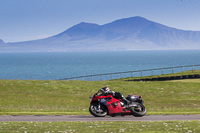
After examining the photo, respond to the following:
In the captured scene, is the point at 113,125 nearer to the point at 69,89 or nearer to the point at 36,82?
the point at 69,89

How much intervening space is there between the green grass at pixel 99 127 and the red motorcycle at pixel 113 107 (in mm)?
2045

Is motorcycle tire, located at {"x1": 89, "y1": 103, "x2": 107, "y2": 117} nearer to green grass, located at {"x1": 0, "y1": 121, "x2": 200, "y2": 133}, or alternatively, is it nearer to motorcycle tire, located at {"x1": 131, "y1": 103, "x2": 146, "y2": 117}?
motorcycle tire, located at {"x1": 131, "y1": 103, "x2": 146, "y2": 117}

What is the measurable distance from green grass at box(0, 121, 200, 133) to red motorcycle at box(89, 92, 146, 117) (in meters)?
2.05

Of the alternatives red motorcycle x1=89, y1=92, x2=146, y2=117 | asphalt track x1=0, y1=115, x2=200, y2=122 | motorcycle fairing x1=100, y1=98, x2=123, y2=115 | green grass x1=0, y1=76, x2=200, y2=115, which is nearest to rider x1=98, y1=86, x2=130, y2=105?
red motorcycle x1=89, y1=92, x2=146, y2=117

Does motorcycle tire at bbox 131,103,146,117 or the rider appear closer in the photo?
the rider

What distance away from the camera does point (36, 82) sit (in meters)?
34.9

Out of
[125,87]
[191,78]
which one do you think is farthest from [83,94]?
[191,78]

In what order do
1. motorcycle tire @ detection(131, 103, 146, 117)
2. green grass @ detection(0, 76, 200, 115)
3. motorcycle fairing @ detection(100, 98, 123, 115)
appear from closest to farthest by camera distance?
motorcycle fairing @ detection(100, 98, 123, 115) < motorcycle tire @ detection(131, 103, 146, 117) < green grass @ detection(0, 76, 200, 115)

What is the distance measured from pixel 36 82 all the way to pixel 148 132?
24238 mm

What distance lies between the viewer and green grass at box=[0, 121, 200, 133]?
12531 mm

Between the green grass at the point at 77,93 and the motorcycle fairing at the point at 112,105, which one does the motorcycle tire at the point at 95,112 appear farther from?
the green grass at the point at 77,93

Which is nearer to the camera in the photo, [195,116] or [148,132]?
[148,132]

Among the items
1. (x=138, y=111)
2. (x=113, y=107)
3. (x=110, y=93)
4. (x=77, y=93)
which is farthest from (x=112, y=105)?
Answer: (x=77, y=93)

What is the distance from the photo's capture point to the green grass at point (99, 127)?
12531mm
